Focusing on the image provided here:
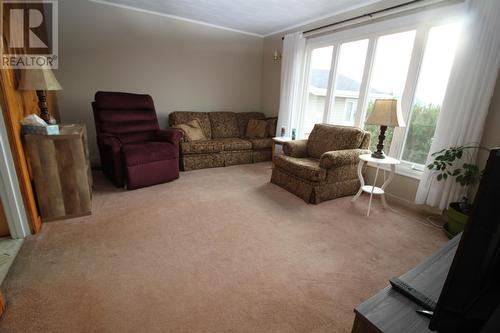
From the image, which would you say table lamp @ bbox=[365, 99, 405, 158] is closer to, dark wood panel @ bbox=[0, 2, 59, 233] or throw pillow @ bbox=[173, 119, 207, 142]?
throw pillow @ bbox=[173, 119, 207, 142]

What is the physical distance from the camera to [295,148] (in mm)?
3234

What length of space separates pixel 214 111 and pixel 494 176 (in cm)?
442

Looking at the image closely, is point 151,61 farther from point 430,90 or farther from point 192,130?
point 430,90

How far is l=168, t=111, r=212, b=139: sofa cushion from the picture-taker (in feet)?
13.1

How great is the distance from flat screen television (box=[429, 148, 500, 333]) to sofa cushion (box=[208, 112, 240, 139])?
4.00m

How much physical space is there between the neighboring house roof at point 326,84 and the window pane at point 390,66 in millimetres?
75

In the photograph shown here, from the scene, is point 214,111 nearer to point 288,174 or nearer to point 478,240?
point 288,174

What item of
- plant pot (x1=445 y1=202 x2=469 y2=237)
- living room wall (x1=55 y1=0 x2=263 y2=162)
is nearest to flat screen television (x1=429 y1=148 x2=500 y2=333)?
plant pot (x1=445 y1=202 x2=469 y2=237)

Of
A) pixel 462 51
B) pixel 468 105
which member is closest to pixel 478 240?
pixel 468 105

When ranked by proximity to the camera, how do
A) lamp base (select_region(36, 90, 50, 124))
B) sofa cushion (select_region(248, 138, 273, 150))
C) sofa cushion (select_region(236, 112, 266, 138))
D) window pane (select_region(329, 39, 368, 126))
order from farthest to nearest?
sofa cushion (select_region(236, 112, 266, 138)) → sofa cushion (select_region(248, 138, 273, 150)) → window pane (select_region(329, 39, 368, 126)) → lamp base (select_region(36, 90, 50, 124))

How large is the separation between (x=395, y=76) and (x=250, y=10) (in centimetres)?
215

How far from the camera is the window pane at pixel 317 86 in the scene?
12.1ft

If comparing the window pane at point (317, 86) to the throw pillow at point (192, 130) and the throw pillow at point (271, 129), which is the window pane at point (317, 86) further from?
the throw pillow at point (192, 130)

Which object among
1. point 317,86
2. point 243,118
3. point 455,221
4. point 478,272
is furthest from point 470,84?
point 243,118
